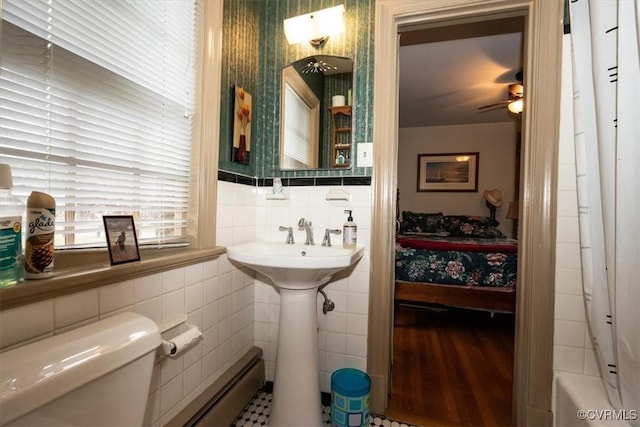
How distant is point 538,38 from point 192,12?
153cm

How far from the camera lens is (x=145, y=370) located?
25.5 inches

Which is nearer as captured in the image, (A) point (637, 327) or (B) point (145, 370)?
(B) point (145, 370)

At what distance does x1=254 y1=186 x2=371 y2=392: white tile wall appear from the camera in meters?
1.43

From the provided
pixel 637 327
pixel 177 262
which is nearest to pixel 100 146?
pixel 177 262

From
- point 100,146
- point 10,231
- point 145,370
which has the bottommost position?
point 145,370

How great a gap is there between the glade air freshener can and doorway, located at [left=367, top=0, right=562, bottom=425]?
47.4 inches

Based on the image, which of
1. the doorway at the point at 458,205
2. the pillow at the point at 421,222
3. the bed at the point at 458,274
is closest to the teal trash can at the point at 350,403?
the doorway at the point at 458,205

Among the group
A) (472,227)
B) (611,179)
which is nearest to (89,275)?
(611,179)

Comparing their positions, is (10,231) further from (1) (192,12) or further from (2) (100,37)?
(1) (192,12)

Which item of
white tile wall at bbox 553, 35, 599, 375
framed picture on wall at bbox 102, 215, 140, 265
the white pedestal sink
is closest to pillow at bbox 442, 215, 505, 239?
white tile wall at bbox 553, 35, 599, 375

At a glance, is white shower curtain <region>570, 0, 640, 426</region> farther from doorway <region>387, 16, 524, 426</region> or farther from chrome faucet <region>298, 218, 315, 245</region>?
chrome faucet <region>298, 218, 315, 245</region>

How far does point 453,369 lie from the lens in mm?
1837

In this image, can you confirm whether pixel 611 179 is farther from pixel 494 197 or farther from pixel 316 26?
pixel 494 197

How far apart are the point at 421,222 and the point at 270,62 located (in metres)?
3.33
